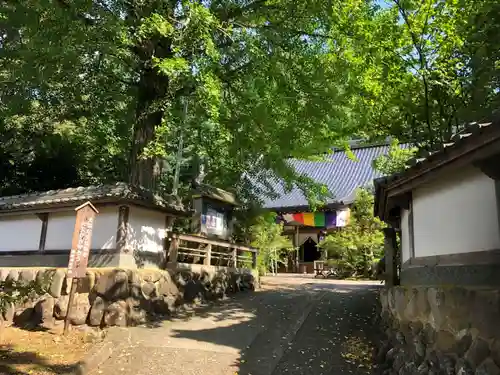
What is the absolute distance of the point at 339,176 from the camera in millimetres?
31203

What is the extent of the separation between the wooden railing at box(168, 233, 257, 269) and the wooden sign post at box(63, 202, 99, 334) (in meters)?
3.69

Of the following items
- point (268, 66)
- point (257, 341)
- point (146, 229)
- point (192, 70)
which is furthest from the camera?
point (146, 229)

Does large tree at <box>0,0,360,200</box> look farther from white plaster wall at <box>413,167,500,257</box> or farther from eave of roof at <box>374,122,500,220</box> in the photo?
white plaster wall at <box>413,167,500,257</box>

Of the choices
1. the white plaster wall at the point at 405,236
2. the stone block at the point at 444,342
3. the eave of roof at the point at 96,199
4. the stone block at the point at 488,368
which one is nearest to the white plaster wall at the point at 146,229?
the eave of roof at the point at 96,199

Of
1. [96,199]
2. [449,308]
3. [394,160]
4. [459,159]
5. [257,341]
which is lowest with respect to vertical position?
[257,341]

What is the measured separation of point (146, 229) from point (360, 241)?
11.8 meters

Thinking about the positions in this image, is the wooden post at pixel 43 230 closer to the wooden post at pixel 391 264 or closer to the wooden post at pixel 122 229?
the wooden post at pixel 122 229

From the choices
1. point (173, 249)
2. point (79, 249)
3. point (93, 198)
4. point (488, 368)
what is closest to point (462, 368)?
point (488, 368)

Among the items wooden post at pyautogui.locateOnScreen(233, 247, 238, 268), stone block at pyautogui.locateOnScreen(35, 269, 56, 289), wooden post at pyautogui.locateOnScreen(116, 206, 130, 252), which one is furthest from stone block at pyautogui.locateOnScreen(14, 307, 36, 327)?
wooden post at pyautogui.locateOnScreen(233, 247, 238, 268)

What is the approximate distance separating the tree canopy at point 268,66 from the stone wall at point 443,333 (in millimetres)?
5277

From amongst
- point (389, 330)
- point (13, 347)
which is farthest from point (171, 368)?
point (389, 330)

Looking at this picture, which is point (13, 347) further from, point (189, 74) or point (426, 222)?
point (426, 222)

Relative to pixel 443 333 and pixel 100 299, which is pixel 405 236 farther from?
pixel 100 299

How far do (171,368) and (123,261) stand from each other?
4.87 meters
